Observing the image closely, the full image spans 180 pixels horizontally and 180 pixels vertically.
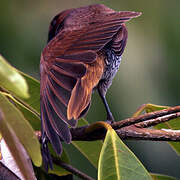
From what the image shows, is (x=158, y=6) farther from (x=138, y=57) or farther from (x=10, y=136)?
(x=10, y=136)

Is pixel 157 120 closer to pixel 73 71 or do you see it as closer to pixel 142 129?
pixel 142 129

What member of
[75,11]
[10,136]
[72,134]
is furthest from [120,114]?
[10,136]

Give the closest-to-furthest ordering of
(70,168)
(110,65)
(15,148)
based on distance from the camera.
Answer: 1. (15,148)
2. (70,168)
3. (110,65)

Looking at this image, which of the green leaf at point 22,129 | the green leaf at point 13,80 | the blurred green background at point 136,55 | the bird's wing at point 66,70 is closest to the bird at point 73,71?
the bird's wing at point 66,70

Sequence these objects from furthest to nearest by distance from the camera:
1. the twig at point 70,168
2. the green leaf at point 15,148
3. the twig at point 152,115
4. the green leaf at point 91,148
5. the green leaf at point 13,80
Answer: the green leaf at point 91,148
the twig at point 70,168
the twig at point 152,115
the green leaf at point 15,148
the green leaf at point 13,80

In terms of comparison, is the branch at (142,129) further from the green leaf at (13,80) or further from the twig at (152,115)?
the green leaf at (13,80)

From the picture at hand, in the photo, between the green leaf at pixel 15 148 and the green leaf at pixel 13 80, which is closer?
the green leaf at pixel 13 80

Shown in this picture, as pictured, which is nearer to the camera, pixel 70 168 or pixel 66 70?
pixel 70 168

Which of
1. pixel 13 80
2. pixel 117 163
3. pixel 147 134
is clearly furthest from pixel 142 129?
pixel 13 80
